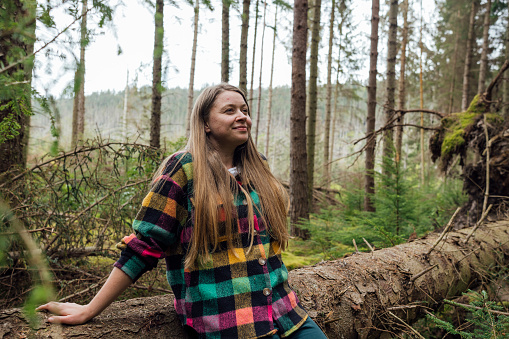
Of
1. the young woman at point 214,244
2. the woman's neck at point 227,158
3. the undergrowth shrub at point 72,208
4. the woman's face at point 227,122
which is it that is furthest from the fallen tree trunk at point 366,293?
the undergrowth shrub at point 72,208

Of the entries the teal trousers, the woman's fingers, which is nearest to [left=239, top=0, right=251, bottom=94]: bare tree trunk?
the teal trousers

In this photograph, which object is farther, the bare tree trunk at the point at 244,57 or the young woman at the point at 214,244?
the bare tree trunk at the point at 244,57

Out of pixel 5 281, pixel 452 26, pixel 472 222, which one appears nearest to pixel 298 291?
pixel 5 281

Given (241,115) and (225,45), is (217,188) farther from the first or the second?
(225,45)

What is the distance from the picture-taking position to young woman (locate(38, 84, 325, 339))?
1591mm

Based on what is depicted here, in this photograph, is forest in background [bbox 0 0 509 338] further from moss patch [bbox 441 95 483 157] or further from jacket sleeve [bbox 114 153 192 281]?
jacket sleeve [bbox 114 153 192 281]

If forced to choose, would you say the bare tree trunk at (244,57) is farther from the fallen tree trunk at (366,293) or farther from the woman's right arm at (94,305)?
the woman's right arm at (94,305)

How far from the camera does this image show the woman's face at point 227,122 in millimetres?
1938

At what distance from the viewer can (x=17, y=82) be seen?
994 millimetres

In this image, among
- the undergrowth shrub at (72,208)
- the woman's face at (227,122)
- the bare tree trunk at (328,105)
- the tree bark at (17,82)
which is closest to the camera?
the tree bark at (17,82)

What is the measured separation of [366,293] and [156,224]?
1834 millimetres

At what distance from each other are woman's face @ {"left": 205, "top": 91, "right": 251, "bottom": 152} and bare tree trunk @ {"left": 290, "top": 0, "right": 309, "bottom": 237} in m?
4.62

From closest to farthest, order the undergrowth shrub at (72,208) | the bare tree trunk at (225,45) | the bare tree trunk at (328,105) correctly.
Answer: the undergrowth shrub at (72,208) → the bare tree trunk at (225,45) → the bare tree trunk at (328,105)

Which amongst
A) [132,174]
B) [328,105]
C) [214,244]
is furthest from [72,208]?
[328,105]
